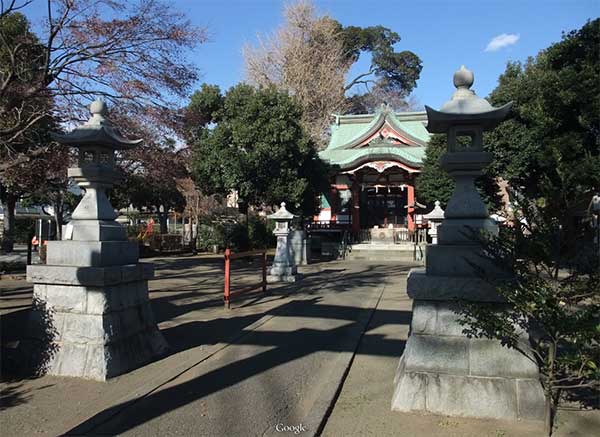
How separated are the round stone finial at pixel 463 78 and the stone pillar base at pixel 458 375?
6.77ft

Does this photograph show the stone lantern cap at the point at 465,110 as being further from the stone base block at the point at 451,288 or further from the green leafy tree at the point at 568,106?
the green leafy tree at the point at 568,106

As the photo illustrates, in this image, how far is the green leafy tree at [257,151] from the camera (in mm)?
20062

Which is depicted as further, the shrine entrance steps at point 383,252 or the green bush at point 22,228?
the green bush at point 22,228

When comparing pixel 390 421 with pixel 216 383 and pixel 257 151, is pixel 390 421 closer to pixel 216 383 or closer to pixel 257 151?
pixel 216 383

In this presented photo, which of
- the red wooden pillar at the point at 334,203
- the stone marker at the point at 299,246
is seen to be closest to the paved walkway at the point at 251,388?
the stone marker at the point at 299,246

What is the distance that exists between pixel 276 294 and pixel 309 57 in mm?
22805

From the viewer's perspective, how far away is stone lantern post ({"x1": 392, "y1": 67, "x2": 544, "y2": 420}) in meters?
3.85

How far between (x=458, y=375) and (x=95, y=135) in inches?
176

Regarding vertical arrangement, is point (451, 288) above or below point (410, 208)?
below

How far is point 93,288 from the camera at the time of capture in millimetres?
5016


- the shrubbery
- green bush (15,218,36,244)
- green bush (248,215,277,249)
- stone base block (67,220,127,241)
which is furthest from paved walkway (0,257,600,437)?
green bush (15,218,36,244)

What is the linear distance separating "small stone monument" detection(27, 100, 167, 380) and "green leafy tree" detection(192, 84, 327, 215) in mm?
14449

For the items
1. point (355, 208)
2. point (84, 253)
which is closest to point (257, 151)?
point (355, 208)

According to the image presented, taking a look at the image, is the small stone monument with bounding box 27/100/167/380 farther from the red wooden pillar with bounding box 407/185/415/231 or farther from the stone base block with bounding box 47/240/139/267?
the red wooden pillar with bounding box 407/185/415/231
